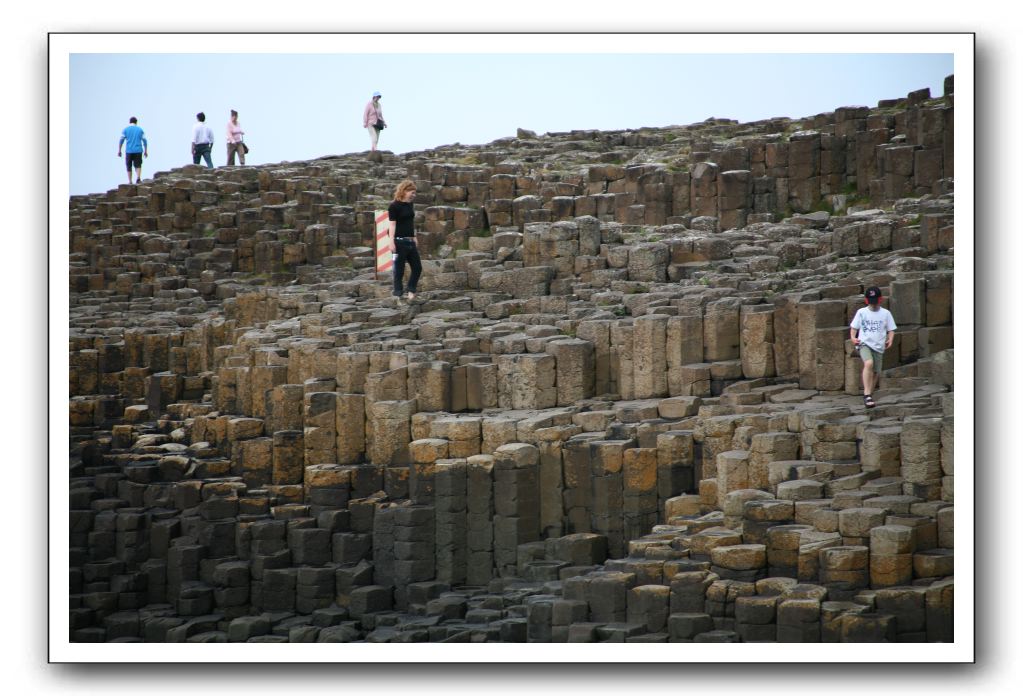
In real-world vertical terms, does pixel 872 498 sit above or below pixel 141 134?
below

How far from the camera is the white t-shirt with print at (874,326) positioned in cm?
1888

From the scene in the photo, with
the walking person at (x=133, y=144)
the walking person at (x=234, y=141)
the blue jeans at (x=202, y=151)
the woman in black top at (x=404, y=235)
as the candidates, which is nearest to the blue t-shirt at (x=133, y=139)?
the walking person at (x=133, y=144)

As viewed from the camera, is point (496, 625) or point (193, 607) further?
→ point (193, 607)

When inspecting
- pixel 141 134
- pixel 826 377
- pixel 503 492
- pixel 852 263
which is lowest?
pixel 503 492

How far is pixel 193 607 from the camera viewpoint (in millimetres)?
22266

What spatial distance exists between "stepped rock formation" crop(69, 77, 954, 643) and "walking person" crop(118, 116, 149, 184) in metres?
3.77

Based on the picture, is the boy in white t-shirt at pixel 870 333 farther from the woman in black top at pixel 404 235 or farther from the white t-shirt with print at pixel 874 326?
the woman in black top at pixel 404 235

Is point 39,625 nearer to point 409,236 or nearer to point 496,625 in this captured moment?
point 496,625

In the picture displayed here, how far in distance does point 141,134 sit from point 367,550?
6090mm

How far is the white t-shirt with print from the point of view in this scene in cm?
1888

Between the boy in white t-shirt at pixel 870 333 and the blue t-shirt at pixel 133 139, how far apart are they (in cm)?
892

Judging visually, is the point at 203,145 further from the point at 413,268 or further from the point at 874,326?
the point at 874,326

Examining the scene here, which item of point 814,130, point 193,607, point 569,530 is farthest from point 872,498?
point 814,130

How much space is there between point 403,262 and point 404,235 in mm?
967
